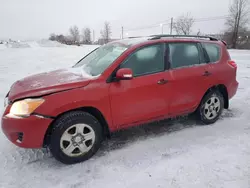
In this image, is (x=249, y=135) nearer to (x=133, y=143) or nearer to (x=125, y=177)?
(x=133, y=143)

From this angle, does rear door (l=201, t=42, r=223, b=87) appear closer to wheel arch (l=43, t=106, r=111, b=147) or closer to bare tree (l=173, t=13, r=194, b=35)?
wheel arch (l=43, t=106, r=111, b=147)

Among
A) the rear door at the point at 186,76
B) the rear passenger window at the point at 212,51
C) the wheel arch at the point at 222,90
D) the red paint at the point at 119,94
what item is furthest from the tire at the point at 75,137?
the rear passenger window at the point at 212,51

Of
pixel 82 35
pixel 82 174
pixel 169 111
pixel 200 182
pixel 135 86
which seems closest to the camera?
pixel 200 182

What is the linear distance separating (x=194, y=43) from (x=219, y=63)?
666 mm

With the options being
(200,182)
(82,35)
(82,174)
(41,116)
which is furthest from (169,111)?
(82,35)

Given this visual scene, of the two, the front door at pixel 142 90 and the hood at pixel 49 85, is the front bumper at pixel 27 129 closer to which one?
the hood at pixel 49 85

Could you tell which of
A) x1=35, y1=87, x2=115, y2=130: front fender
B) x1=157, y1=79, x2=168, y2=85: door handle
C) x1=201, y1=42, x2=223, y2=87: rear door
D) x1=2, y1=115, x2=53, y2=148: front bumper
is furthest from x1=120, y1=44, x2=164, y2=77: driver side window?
x1=2, y1=115, x2=53, y2=148: front bumper

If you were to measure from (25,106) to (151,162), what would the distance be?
1797mm

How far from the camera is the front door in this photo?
2947 millimetres

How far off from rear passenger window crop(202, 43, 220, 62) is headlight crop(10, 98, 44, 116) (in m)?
3.06

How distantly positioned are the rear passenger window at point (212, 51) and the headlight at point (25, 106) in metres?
3.06

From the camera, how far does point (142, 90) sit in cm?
308

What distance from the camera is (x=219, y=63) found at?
394 centimetres

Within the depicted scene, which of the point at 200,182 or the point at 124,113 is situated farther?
the point at 124,113
